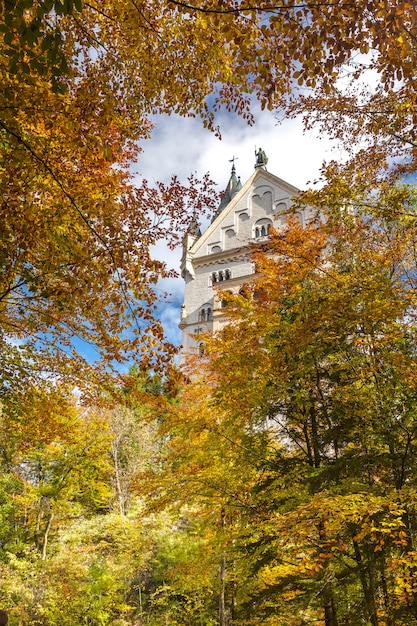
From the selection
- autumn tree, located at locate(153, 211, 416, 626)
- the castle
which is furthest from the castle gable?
autumn tree, located at locate(153, 211, 416, 626)

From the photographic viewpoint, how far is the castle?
120 ft

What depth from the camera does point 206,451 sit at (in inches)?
367

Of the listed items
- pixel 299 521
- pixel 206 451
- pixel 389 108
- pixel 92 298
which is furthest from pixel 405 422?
pixel 92 298

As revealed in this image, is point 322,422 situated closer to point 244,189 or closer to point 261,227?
point 261,227

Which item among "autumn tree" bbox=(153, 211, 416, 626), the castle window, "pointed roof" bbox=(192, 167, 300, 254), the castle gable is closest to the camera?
"autumn tree" bbox=(153, 211, 416, 626)

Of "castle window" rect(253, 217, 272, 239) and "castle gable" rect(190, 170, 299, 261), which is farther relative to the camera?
"castle gable" rect(190, 170, 299, 261)

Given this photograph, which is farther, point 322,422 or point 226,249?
point 226,249

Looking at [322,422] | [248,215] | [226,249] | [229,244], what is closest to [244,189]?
[248,215]

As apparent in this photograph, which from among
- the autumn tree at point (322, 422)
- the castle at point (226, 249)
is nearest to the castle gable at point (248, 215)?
the castle at point (226, 249)

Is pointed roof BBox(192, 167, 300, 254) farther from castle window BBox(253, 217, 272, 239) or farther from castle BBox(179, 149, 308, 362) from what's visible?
castle window BBox(253, 217, 272, 239)

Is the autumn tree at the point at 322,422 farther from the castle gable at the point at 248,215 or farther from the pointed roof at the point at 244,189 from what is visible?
the pointed roof at the point at 244,189

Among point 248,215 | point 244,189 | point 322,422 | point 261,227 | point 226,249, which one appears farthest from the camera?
point 244,189

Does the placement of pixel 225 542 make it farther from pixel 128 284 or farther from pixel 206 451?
pixel 128 284

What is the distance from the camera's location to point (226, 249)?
38.2 metres
